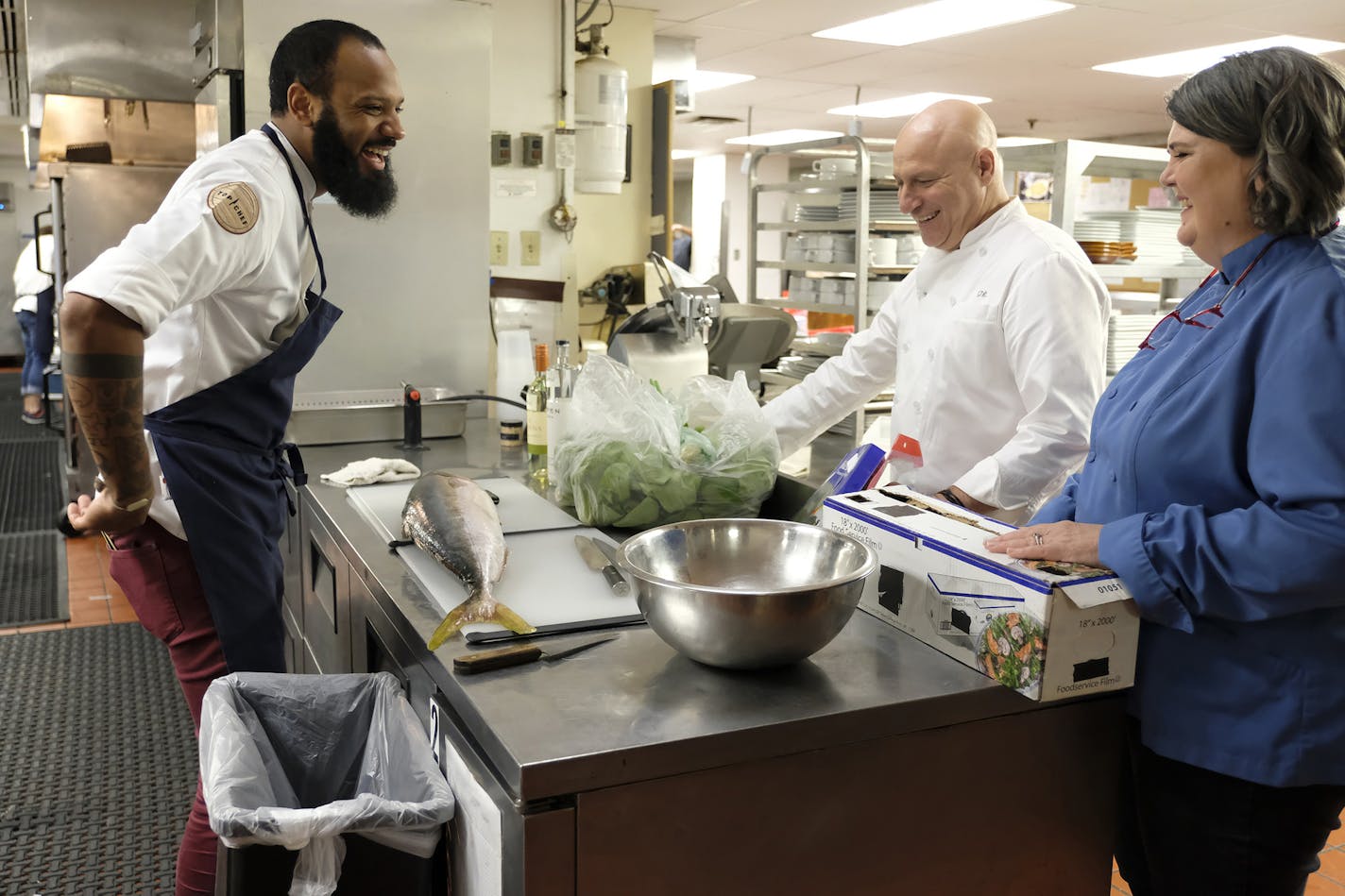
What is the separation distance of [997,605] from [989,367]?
1.12 m

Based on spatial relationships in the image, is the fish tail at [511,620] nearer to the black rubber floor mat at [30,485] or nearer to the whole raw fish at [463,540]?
the whole raw fish at [463,540]

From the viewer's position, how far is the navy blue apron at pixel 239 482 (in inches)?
77.2

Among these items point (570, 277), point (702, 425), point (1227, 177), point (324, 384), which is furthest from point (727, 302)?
A: point (1227, 177)

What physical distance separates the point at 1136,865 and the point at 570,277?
3819 millimetres

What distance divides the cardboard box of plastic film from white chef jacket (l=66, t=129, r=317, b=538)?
1.13 m

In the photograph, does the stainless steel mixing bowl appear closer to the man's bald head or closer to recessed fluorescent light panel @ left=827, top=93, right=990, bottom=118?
the man's bald head

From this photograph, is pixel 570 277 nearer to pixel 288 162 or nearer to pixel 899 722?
pixel 288 162

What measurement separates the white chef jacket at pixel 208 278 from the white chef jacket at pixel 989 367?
1163mm

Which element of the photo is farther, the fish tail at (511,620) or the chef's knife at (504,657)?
the fish tail at (511,620)

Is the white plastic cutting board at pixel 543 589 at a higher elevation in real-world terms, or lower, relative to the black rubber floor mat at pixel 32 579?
higher

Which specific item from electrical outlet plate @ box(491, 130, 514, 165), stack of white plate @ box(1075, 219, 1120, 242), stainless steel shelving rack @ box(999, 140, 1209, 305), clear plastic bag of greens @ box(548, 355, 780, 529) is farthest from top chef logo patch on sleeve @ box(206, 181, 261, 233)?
stack of white plate @ box(1075, 219, 1120, 242)

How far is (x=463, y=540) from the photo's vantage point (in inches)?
69.7

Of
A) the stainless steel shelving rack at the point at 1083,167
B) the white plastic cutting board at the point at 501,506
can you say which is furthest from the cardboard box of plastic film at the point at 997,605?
the stainless steel shelving rack at the point at 1083,167

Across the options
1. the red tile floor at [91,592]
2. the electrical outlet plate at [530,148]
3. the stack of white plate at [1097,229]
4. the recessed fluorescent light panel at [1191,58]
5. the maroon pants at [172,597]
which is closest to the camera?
the maroon pants at [172,597]
